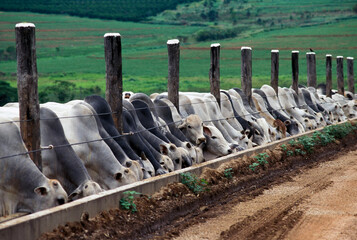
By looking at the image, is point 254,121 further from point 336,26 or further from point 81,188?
point 336,26

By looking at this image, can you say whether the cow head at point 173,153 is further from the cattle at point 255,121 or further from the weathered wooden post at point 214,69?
the cattle at point 255,121

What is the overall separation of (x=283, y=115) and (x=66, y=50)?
184 feet

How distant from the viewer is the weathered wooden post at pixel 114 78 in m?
11.6

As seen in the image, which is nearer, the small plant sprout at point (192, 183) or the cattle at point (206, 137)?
the small plant sprout at point (192, 183)

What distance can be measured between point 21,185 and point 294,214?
3.52 metres

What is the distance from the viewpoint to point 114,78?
11641 millimetres

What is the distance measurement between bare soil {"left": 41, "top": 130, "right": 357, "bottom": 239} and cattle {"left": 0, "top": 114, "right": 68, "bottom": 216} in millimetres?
654

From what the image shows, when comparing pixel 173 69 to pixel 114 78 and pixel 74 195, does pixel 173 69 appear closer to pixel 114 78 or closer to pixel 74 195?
pixel 114 78

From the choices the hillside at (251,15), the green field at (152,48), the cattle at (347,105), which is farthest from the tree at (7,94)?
the hillside at (251,15)

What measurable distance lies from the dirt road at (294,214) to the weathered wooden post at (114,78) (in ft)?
8.29

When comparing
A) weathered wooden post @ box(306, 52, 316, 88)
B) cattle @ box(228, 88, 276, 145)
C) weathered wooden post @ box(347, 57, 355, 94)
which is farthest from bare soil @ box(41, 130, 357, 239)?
weathered wooden post @ box(347, 57, 355, 94)

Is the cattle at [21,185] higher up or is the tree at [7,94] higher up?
the cattle at [21,185]

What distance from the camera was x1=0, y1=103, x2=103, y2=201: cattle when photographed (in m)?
9.49

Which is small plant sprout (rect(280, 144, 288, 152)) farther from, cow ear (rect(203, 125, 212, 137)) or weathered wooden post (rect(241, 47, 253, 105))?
weathered wooden post (rect(241, 47, 253, 105))
